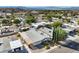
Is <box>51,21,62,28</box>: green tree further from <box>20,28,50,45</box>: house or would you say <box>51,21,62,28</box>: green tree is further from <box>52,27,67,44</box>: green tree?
<box>20,28,50,45</box>: house

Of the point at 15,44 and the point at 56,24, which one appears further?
the point at 56,24

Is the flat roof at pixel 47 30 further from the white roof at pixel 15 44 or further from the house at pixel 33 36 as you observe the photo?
the white roof at pixel 15 44

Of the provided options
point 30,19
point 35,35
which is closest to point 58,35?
point 35,35

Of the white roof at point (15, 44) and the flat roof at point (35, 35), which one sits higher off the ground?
the flat roof at point (35, 35)

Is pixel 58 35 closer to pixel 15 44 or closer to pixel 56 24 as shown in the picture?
pixel 56 24

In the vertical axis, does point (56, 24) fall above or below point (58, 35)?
above

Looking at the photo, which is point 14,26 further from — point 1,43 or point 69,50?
point 69,50

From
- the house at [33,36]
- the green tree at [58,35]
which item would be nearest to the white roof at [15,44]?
the house at [33,36]

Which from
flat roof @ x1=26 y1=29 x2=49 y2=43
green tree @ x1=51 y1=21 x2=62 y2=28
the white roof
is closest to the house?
flat roof @ x1=26 y1=29 x2=49 y2=43
